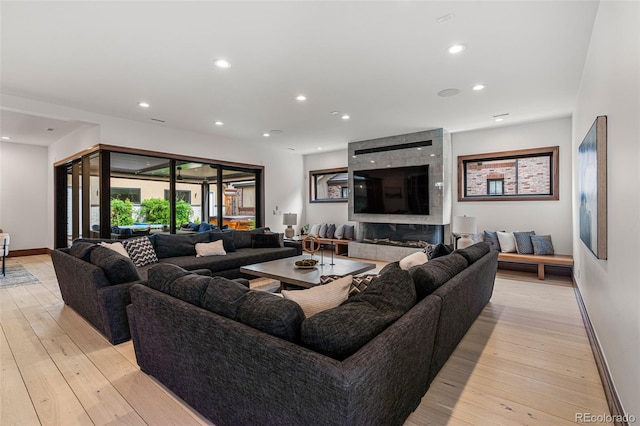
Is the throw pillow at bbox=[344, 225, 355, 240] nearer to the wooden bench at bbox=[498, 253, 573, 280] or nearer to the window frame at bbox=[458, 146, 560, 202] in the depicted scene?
the window frame at bbox=[458, 146, 560, 202]

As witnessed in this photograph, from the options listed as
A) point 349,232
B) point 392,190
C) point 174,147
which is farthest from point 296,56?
point 349,232

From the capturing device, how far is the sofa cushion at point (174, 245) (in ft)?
15.2

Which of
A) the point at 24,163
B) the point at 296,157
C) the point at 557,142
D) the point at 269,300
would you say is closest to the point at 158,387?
the point at 269,300

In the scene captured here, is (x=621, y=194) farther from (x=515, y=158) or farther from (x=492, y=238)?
(x=515, y=158)

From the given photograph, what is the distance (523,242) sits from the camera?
547 cm

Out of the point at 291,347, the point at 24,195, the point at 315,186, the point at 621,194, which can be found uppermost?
the point at 315,186

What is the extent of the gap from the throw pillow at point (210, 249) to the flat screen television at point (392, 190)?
352 centimetres

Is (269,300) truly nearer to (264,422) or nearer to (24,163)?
(264,422)

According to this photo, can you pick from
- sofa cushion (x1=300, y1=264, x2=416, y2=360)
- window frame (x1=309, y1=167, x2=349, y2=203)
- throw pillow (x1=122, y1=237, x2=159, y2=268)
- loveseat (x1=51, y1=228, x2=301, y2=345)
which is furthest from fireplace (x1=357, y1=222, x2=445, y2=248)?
sofa cushion (x1=300, y1=264, x2=416, y2=360)

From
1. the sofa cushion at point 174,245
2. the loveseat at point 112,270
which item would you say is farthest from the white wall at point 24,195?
the loveseat at point 112,270

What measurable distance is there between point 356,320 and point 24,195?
31.1 feet

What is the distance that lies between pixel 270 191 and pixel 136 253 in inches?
165

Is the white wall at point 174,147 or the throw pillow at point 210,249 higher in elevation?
the white wall at point 174,147

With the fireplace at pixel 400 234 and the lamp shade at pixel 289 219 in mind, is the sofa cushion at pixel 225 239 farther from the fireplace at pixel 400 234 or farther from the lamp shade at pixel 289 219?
the fireplace at pixel 400 234
